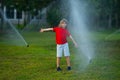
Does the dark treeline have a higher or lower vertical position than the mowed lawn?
higher

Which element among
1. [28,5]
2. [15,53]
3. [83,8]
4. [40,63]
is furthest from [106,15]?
[40,63]

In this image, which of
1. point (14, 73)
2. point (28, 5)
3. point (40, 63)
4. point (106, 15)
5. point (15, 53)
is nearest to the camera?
point (14, 73)

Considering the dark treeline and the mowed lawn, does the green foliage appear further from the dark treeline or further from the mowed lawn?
the mowed lawn

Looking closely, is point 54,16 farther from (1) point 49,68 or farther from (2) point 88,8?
(1) point 49,68

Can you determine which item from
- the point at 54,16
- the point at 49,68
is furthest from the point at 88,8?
the point at 49,68

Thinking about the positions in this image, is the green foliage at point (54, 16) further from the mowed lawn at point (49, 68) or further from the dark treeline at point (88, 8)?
the mowed lawn at point (49, 68)

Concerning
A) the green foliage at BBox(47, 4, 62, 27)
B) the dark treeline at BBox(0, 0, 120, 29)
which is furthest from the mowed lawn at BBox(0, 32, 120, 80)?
the green foliage at BBox(47, 4, 62, 27)

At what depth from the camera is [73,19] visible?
1608 inches

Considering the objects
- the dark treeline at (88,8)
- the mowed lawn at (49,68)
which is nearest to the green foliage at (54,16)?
the dark treeline at (88,8)

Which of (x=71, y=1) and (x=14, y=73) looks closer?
(x=14, y=73)

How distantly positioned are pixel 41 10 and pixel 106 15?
876cm

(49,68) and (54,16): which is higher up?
(54,16)

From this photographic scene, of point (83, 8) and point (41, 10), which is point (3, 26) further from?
point (83, 8)

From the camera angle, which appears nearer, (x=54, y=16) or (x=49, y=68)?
(x=49, y=68)
